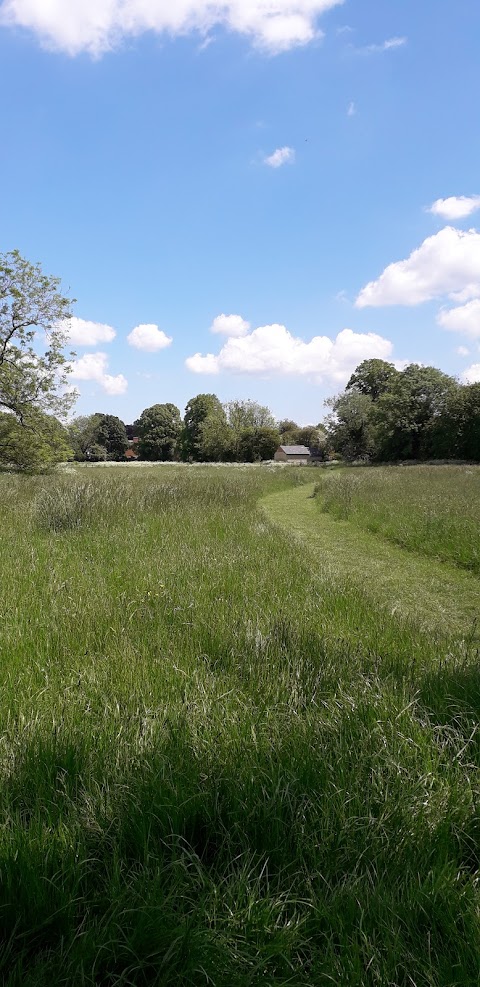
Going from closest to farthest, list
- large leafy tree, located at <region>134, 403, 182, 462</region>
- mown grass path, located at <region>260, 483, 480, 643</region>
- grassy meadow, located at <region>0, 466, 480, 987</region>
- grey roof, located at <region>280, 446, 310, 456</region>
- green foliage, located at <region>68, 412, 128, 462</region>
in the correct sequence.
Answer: grassy meadow, located at <region>0, 466, 480, 987</region>
mown grass path, located at <region>260, 483, 480, 643</region>
green foliage, located at <region>68, 412, 128, 462</region>
large leafy tree, located at <region>134, 403, 182, 462</region>
grey roof, located at <region>280, 446, 310, 456</region>

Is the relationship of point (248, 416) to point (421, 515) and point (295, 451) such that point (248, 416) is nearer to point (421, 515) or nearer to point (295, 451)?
point (295, 451)

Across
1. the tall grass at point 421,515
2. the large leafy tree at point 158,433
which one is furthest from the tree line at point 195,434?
the tall grass at point 421,515

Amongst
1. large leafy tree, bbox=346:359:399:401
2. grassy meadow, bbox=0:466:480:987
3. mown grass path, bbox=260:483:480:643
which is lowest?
mown grass path, bbox=260:483:480:643

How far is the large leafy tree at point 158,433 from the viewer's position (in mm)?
87875

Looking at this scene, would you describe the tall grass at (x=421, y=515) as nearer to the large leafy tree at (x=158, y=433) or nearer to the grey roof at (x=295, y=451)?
the grey roof at (x=295, y=451)

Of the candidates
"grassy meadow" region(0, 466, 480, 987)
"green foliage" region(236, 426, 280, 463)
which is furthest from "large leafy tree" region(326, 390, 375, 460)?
"grassy meadow" region(0, 466, 480, 987)

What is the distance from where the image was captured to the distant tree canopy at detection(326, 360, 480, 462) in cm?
4594

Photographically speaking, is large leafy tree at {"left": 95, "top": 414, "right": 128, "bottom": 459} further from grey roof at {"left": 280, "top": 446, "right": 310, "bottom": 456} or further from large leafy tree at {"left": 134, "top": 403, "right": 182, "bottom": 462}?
grey roof at {"left": 280, "top": 446, "right": 310, "bottom": 456}

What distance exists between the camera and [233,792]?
2072mm

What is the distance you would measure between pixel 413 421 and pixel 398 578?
47.3 meters

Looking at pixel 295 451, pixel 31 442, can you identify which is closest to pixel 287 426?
pixel 295 451

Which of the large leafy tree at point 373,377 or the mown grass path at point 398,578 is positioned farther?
the large leafy tree at point 373,377

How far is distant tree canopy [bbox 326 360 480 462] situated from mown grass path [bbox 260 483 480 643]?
39.2 m

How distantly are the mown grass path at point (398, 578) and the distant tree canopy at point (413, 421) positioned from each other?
39.2 m
